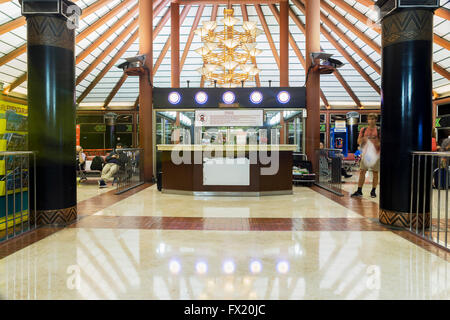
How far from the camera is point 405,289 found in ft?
7.34

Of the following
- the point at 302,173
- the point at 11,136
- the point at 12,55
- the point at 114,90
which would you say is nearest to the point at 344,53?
the point at 302,173

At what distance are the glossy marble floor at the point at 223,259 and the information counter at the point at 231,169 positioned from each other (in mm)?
1811

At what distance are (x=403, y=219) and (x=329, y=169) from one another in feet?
14.4

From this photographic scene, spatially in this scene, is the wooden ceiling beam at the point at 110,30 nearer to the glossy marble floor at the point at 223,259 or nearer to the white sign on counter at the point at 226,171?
the white sign on counter at the point at 226,171

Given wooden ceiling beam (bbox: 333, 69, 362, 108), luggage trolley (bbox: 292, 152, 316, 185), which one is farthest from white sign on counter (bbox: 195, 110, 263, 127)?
wooden ceiling beam (bbox: 333, 69, 362, 108)

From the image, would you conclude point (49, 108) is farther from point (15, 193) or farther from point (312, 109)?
point (312, 109)

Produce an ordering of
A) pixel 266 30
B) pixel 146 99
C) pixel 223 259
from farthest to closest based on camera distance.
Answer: pixel 266 30, pixel 146 99, pixel 223 259

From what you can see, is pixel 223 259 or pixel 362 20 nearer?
pixel 223 259

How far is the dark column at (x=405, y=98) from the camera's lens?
394cm

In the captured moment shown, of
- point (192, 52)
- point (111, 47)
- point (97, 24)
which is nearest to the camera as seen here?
point (97, 24)

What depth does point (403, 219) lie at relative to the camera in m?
4.01

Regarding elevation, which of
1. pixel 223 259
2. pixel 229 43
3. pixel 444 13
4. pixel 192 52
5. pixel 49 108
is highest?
pixel 192 52

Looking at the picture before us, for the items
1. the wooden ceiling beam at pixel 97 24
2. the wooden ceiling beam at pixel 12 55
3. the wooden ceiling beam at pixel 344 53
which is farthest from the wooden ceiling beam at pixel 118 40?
the wooden ceiling beam at pixel 344 53
